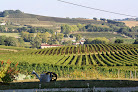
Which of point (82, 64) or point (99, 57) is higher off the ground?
point (82, 64)

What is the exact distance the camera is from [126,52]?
352 ft

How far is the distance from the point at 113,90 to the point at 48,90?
4337mm

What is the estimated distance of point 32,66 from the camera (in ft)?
193

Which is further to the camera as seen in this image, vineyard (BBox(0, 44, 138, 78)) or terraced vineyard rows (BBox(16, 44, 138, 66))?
terraced vineyard rows (BBox(16, 44, 138, 66))

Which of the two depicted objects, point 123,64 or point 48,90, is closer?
point 48,90

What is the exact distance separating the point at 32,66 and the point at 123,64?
2947 cm

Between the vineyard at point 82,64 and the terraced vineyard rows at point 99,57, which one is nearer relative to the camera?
the vineyard at point 82,64

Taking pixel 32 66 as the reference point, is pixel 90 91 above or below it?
above

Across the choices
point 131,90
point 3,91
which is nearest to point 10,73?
point 3,91

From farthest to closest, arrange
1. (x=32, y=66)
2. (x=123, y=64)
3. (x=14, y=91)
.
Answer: (x=123, y=64)
(x=32, y=66)
(x=14, y=91)

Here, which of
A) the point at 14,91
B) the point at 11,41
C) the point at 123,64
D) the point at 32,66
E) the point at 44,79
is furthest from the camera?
the point at 11,41

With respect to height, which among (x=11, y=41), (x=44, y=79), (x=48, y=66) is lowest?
(x=11, y=41)

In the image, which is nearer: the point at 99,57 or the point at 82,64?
the point at 82,64

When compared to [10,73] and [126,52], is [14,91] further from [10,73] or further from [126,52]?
[126,52]
